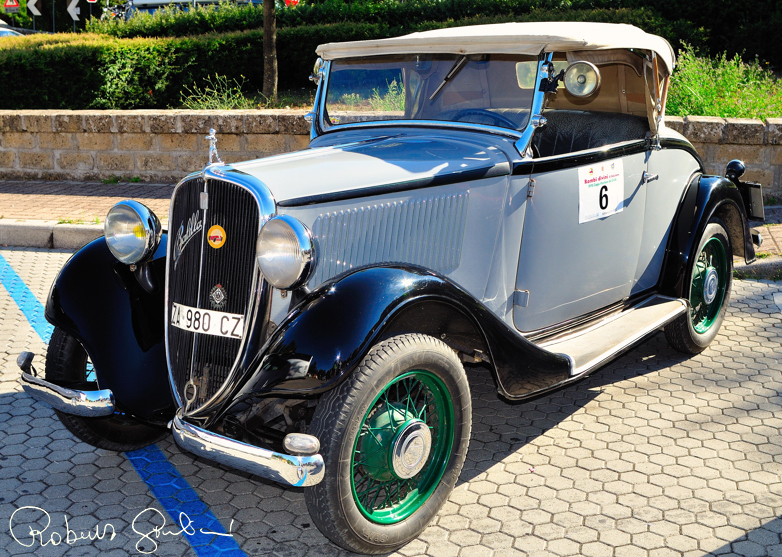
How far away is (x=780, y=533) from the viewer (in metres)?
2.91

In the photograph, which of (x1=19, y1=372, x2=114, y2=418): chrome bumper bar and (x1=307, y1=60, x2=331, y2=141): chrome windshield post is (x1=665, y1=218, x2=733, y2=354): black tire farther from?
(x1=19, y1=372, x2=114, y2=418): chrome bumper bar

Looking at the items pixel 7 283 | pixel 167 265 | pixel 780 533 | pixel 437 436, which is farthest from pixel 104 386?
pixel 7 283

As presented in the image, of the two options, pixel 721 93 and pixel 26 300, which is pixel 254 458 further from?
pixel 721 93

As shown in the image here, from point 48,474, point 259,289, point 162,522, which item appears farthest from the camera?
point 48,474

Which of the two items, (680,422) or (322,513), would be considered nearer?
(322,513)

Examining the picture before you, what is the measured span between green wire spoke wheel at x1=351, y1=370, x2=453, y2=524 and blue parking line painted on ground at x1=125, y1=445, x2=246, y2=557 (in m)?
0.56

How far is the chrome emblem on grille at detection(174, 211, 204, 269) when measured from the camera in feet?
9.75

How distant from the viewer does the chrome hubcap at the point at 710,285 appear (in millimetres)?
4684

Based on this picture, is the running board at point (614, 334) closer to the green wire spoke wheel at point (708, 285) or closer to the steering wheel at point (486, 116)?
the green wire spoke wheel at point (708, 285)

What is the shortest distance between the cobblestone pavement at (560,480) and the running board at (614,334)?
43cm

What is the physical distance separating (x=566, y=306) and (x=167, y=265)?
6.54ft

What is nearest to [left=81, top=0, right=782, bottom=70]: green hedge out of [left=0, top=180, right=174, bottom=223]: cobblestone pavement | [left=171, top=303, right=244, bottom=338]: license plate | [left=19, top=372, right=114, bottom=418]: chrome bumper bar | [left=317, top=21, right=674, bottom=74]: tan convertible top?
[left=0, top=180, right=174, bottom=223]: cobblestone pavement

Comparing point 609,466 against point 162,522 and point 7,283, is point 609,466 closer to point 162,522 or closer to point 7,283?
point 162,522

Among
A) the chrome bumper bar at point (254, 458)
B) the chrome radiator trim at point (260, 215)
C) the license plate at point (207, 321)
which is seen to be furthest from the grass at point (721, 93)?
the chrome bumper bar at point (254, 458)
